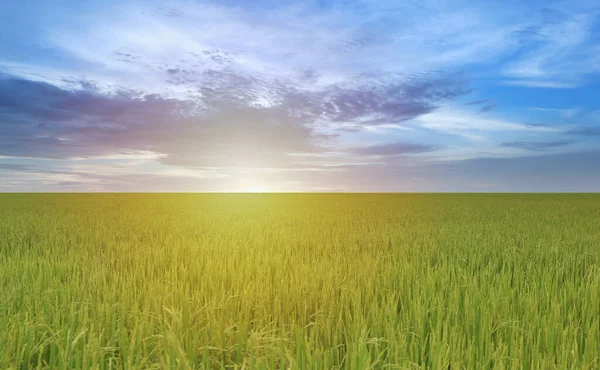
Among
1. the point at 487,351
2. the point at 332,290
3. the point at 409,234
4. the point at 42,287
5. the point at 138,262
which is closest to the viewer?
the point at 487,351

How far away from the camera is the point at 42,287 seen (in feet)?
12.1

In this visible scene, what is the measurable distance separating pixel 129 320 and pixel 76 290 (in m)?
1.06

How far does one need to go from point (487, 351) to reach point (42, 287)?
3.58 metres

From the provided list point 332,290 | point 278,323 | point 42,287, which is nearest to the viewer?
point 278,323

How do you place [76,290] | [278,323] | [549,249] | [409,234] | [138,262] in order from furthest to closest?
[409,234] → [549,249] → [138,262] → [76,290] → [278,323]

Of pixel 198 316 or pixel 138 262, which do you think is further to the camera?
pixel 138 262

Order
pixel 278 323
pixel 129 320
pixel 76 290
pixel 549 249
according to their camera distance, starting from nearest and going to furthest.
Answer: pixel 129 320 < pixel 278 323 < pixel 76 290 < pixel 549 249

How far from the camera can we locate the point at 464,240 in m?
6.89

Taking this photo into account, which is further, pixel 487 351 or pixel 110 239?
pixel 110 239

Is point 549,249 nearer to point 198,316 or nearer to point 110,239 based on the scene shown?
point 198,316

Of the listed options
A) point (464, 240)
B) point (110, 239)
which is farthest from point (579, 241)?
point (110, 239)

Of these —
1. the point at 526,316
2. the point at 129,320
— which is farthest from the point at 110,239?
the point at 526,316

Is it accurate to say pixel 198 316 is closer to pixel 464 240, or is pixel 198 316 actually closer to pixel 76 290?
pixel 76 290

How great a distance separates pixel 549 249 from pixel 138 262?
5650mm
